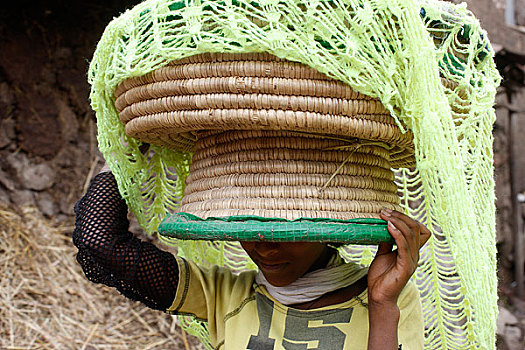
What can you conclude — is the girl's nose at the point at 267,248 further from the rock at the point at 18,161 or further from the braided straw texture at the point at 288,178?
the rock at the point at 18,161

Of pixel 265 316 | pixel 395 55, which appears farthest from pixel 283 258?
pixel 395 55

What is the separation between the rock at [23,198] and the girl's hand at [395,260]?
2.00 m

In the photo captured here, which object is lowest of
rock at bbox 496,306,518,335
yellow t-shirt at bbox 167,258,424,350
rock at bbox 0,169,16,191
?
rock at bbox 496,306,518,335

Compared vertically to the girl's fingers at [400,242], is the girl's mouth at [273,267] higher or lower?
lower

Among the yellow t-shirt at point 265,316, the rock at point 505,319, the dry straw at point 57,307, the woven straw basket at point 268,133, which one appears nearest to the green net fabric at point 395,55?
the woven straw basket at point 268,133

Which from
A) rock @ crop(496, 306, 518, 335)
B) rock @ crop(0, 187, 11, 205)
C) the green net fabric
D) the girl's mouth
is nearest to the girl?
the girl's mouth

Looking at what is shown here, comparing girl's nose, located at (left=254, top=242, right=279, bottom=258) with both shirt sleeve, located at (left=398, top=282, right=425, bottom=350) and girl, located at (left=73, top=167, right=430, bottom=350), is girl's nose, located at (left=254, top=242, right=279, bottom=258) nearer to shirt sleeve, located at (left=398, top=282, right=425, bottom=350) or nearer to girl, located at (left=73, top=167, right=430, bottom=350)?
girl, located at (left=73, top=167, right=430, bottom=350)

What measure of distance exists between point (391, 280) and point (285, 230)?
0.71ft

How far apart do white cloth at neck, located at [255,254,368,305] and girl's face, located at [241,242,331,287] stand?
0.02 m

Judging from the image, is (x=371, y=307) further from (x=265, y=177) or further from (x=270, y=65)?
(x=270, y=65)

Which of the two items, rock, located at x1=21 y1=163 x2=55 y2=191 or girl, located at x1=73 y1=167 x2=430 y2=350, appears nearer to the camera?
girl, located at x1=73 y1=167 x2=430 y2=350

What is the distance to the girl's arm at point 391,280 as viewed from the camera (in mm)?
779

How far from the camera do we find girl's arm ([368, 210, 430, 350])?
78 centimetres

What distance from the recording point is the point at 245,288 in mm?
1024
